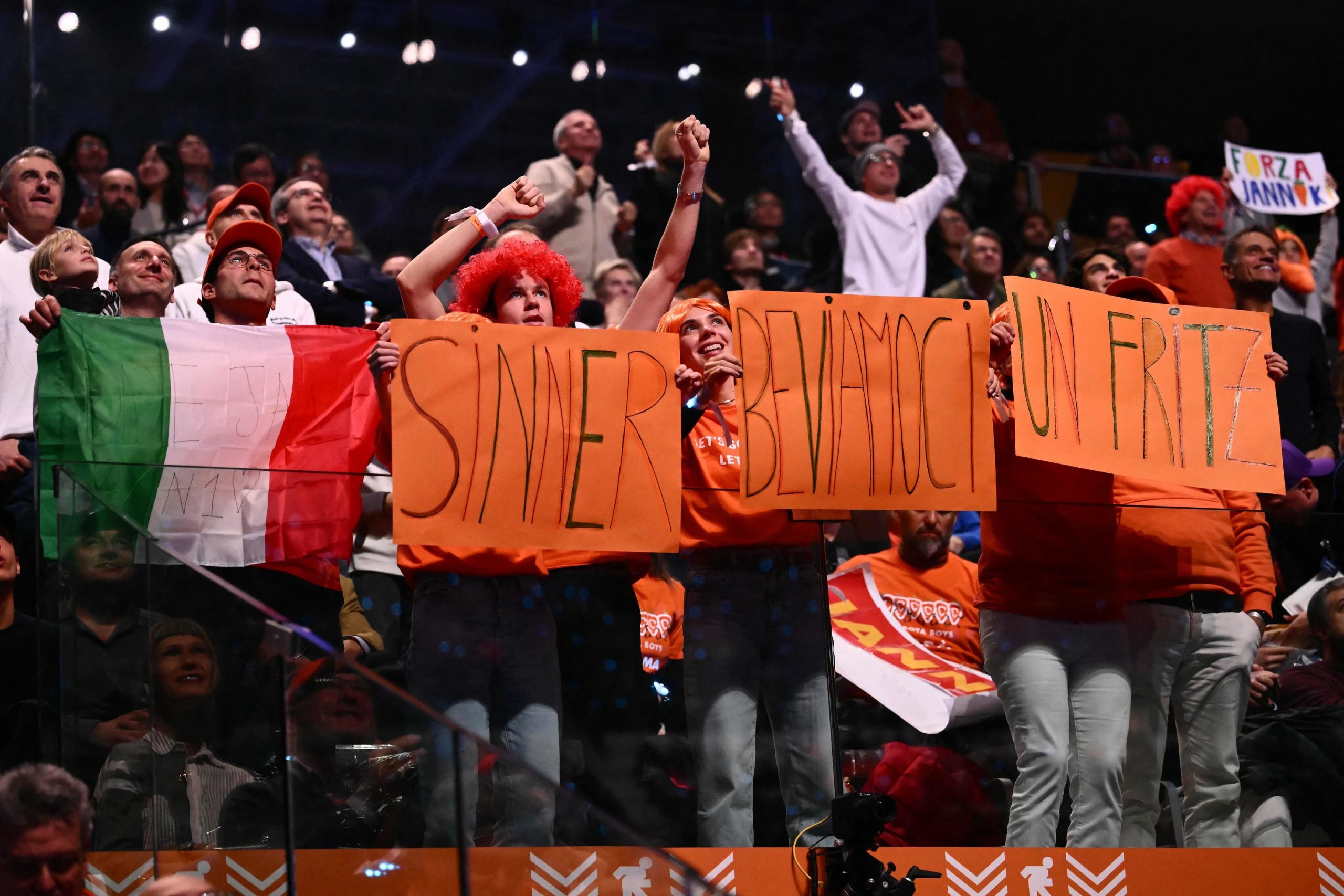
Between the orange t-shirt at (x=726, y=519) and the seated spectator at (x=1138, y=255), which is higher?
the seated spectator at (x=1138, y=255)

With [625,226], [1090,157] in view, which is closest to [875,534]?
[625,226]

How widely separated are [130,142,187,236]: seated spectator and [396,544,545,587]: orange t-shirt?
16.0 feet

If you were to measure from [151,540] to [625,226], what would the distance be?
5335mm

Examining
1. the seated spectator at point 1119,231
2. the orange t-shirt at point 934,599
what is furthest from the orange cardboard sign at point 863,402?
the seated spectator at point 1119,231

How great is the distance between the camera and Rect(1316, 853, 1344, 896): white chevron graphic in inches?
172

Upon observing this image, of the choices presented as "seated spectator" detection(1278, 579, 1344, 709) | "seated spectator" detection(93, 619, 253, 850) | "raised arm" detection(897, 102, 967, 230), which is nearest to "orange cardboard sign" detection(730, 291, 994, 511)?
"seated spectator" detection(1278, 579, 1344, 709)

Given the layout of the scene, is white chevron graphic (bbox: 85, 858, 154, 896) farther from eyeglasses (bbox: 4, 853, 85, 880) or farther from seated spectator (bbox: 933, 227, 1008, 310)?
seated spectator (bbox: 933, 227, 1008, 310)

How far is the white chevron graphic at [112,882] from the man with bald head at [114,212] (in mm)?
4762

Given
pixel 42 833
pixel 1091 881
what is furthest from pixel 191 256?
pixel 1091 881

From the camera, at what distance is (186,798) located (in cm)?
344

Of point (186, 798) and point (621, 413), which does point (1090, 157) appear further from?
point (186, 798)

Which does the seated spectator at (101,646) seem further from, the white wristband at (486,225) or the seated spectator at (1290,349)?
the seated spectator at (1290,349)

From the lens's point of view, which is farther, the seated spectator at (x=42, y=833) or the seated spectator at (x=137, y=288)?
the seated spectator at (x=137, y=288)

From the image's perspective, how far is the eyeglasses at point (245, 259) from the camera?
4.86 metres
